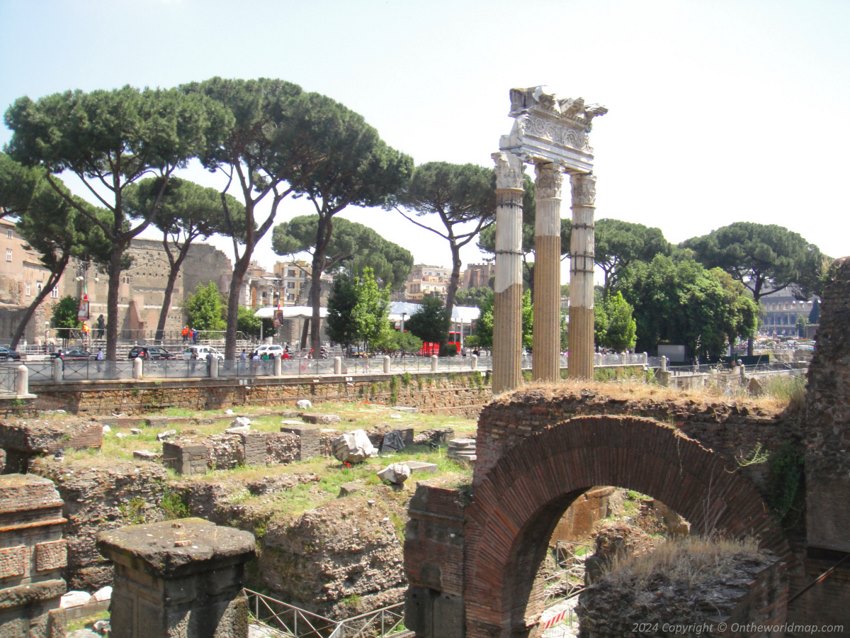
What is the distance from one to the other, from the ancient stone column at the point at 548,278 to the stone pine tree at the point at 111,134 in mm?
10292

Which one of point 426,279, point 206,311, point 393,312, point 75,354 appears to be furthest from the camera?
point 426,279

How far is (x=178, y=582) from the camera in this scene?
455 cm

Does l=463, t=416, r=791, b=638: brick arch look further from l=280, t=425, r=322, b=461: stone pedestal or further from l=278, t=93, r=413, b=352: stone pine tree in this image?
l=278, t=93, r=413, b=352: stone pine tree

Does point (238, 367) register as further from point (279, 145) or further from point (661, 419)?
point (661, 419)

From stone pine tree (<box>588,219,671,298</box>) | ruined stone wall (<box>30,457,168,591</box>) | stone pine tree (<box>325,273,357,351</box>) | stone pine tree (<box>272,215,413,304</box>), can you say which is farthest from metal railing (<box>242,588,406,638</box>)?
stone pine tree (<box>588,219,671,298</box>)

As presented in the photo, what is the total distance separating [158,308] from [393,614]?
4921cm

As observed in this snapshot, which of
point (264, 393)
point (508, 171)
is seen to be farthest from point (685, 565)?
point (264, 393)

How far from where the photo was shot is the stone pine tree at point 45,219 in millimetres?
27062

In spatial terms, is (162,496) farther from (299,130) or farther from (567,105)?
(299,130)

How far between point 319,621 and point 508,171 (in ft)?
38.5

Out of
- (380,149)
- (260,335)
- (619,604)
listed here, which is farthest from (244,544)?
(260,335)

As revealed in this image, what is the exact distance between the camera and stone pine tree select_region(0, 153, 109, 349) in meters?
27.1

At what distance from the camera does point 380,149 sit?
29.2 m

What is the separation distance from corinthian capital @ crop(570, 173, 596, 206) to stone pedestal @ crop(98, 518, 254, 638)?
52.2 ft
